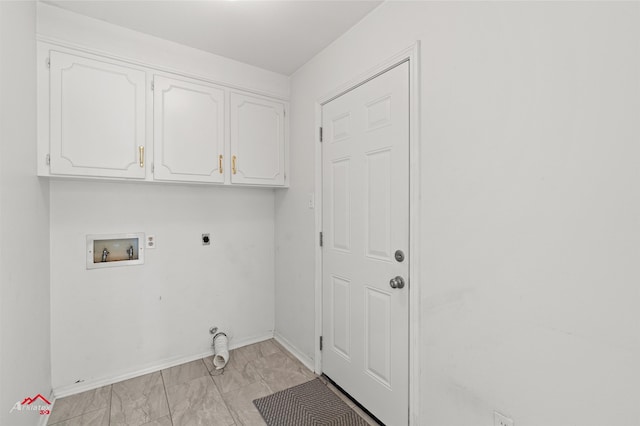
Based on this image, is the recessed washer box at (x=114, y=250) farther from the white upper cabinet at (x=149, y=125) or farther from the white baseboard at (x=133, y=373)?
the white baseboard at (x=133, y=373)

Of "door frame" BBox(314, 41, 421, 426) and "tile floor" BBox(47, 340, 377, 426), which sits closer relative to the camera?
"door frame" BBox(314, 41, 421, 426)

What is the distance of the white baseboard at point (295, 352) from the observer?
239 cm

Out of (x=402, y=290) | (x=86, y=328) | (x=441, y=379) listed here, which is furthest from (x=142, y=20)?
(x=441, y=379)

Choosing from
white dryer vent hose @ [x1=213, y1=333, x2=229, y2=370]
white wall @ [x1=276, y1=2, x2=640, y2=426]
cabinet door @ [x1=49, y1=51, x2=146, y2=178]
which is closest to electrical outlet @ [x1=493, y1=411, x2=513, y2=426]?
white wall @ [x1=276, y1=2, x2=640, y2=426]

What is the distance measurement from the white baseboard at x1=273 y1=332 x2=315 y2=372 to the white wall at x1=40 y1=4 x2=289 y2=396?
13cm

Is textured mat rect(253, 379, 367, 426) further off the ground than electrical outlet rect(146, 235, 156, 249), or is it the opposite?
electrical outlet rect(146, 235, 156, 249)

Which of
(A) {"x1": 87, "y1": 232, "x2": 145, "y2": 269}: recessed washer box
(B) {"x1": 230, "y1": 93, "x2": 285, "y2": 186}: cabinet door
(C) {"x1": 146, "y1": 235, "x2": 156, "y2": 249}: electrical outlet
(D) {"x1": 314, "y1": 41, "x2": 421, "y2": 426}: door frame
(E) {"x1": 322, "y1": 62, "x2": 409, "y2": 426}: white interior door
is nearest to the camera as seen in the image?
(D) {"x1": 314, "y1": 41, "x2": 421, "y2": 426}: door frame

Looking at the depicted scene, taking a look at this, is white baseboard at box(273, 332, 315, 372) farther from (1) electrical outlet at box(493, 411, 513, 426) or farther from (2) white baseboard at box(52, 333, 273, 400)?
(1) electrical outlet at box(493, 411, 513, 426)

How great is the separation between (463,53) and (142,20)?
78.5 inches

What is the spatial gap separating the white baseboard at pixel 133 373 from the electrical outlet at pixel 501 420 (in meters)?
2.14

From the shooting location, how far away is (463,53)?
4.33ft

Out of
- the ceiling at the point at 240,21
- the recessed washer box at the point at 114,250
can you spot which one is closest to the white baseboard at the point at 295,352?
the recessed washer box at the point at 114,250

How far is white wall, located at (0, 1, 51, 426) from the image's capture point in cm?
122

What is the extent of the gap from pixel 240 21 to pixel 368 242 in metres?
1.67
